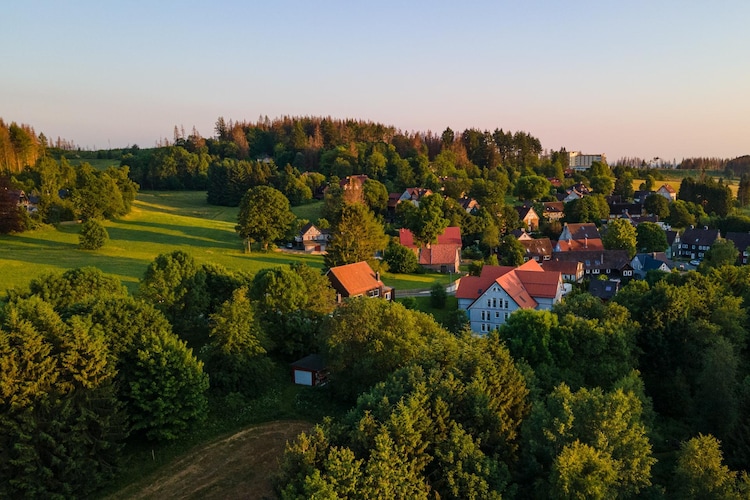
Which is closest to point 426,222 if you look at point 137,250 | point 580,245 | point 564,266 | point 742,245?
point 564,266

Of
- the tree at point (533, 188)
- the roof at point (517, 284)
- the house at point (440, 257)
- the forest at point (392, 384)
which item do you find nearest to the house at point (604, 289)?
the forest at point (392, 384)

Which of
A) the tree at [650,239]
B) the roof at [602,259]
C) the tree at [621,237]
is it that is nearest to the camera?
the roof at [602,259]

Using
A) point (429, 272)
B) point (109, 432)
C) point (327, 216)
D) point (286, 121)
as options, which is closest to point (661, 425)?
point (109, 432)

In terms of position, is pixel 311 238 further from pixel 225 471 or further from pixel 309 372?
pixel 225 471

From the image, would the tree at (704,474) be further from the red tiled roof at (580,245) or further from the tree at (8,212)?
the tree at (8,212)

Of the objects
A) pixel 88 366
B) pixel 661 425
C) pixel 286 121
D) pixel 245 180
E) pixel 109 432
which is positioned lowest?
pixel 661 425

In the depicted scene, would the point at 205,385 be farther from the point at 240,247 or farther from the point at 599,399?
the point at 240,247

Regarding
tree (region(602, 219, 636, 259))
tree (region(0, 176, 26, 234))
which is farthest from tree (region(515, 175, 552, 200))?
tree (region(0, 176, 26, 234))
